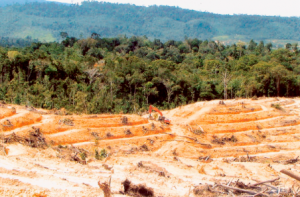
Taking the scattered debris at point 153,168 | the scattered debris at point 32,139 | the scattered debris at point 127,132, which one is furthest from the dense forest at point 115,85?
the scattered debris at point 153,168

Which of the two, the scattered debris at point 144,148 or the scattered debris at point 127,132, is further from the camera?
the scattered debris at point 127,132

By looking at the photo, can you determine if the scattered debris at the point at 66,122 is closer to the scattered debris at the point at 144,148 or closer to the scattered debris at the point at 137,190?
the scattered debris at the point at 144,148

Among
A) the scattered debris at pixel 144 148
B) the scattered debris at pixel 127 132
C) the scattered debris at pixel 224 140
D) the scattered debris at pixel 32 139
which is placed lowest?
the scattered debris at pixel 224 140

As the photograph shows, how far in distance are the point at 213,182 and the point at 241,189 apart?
1.48 metres

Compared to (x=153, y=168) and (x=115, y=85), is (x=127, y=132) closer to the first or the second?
(x=153, y=168)

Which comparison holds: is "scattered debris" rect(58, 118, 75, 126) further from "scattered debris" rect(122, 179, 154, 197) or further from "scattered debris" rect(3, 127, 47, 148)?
"scattered debris" rect(122, 179, 154, 197)

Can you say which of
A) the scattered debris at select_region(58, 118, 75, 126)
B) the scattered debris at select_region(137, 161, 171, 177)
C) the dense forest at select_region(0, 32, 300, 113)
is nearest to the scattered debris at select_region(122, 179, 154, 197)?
the scattered debris at select_region(137, 161, 171, 177)

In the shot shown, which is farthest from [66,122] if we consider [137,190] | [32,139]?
[137,190]

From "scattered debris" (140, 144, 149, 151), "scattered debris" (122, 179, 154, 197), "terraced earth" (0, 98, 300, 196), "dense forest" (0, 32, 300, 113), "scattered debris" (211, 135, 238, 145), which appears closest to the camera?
"scattered debris" (122, 179, 154, 197)

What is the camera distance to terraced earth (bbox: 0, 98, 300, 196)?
10781 millimetres

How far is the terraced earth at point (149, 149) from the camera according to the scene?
1078cm

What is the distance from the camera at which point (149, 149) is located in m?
21.5

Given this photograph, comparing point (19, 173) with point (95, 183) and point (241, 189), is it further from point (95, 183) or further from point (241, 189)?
point (241, 189)

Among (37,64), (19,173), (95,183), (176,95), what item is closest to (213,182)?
(95,183)
